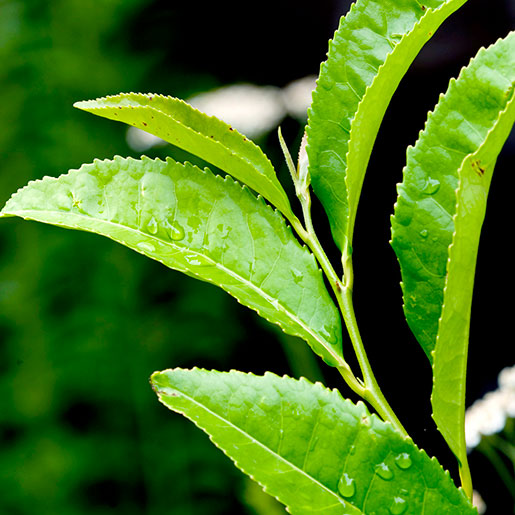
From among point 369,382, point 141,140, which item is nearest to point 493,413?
point 369,382

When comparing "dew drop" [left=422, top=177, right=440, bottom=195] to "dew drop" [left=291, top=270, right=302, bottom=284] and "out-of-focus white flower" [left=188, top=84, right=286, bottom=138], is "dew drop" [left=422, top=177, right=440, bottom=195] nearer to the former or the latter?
"dew drop" [left=291, top=270, right=302, bottom=284]

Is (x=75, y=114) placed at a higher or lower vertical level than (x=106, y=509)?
higher

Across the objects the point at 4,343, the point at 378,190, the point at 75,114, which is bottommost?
the point at 4,343

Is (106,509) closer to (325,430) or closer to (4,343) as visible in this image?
(4,343)

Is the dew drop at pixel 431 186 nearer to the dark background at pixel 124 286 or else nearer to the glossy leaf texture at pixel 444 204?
the glossy leaf texture at pixel 444 204

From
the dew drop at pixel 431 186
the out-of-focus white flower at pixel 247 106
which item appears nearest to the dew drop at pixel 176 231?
the dew drop at pixel 431 186

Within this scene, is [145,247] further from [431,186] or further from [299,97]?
[299,97]

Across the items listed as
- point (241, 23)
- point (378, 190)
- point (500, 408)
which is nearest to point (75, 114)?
point (241, 23)
